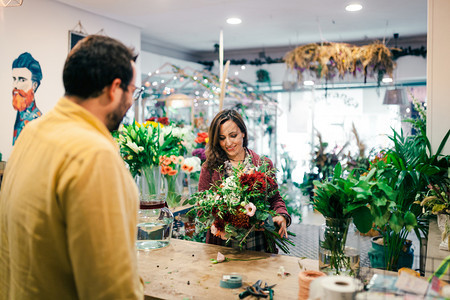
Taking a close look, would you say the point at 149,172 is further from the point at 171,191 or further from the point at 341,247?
the point at 341,247

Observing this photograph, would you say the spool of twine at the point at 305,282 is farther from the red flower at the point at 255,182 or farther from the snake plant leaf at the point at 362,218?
the red flower at the point at 255,182

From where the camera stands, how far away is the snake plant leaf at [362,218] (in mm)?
1680

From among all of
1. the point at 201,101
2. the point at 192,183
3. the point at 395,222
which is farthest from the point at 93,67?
the point at 201,101

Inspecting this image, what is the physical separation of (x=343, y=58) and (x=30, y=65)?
417 cm

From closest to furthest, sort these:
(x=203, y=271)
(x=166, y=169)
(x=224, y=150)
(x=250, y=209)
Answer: (x=203, y=271) → (x=250, y=209) → (x=224, y=150) → (x=166, y=169)

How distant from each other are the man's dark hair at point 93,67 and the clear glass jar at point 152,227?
3.95ft

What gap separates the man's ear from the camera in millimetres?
1121

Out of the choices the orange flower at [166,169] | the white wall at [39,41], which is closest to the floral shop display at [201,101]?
the white wall at [39,41]

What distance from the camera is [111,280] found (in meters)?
0.99

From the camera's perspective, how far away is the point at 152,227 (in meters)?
2.22

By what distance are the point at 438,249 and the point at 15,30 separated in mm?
4469

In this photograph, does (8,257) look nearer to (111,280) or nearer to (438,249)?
(111,280)

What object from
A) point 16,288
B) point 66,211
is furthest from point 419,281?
point 16,288

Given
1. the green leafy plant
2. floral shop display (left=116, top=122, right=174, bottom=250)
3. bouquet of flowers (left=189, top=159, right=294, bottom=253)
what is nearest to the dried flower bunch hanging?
the green leafy plant
